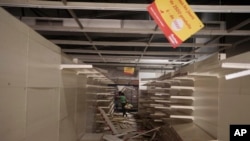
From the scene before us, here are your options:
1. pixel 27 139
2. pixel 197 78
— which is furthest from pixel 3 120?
pixel 197 78

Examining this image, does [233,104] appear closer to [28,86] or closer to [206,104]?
[206,104]

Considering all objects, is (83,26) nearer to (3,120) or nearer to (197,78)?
(197,78)

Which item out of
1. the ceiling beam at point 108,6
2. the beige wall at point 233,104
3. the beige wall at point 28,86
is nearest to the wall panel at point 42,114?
the beige wall at point 28,86

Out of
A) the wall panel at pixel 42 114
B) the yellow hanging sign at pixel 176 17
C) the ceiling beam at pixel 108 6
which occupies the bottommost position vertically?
the wall panel at pixel 42 114

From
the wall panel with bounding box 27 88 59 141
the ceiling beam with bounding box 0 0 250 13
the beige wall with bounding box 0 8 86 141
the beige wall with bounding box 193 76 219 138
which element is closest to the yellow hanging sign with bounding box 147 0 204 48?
the ceiling beam with bounding box 0 0 250 13

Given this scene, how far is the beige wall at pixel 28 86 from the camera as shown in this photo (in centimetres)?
100

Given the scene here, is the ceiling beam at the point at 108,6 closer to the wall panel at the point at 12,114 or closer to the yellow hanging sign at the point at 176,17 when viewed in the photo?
the yellow hanging sign at the point at 176,17

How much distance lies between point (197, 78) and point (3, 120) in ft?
7.59

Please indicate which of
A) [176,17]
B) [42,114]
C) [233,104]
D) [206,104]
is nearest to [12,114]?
[42,114]

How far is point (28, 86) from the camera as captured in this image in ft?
4.20

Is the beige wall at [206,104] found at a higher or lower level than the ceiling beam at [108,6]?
lower

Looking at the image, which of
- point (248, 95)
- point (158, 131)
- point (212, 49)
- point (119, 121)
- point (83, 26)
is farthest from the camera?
point (119, 121)

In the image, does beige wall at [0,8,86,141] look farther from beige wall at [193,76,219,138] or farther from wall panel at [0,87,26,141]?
beige wall at [193,76,219,138]

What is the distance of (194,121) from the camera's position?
3000 millimetres
